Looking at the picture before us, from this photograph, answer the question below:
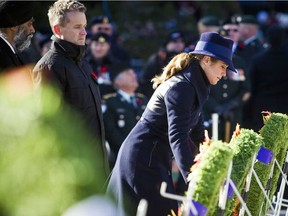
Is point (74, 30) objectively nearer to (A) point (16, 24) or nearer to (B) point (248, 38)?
(A) point (16, 24)

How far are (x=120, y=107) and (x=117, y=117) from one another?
107 millimetres

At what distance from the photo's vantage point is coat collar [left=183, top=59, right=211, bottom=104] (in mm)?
4383

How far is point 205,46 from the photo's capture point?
452 centimetres

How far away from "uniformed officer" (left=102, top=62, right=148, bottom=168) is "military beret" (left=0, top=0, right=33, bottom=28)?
3560 millimetres

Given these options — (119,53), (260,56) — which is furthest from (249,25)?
(119,53)

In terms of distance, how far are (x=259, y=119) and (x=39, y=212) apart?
7.54 metres

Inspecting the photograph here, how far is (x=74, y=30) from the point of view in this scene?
5039 mm

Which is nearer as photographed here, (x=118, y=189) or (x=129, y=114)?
(x=118, y=189)

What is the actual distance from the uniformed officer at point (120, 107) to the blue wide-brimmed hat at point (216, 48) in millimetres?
3566

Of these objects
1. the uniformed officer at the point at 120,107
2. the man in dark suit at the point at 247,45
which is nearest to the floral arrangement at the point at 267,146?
the uniformed officer at the point at 120,107

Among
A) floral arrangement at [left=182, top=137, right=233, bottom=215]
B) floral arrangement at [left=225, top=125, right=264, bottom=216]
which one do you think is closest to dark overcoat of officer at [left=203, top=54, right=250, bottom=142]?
floral arrangement at [left=225, top=125, right=264, bottom=216]

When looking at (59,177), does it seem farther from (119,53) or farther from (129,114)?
(119,53)

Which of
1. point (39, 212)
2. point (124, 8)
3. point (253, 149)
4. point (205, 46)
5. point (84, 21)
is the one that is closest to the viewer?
point (39, 212)

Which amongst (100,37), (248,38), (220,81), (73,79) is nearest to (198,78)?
(73,79)
